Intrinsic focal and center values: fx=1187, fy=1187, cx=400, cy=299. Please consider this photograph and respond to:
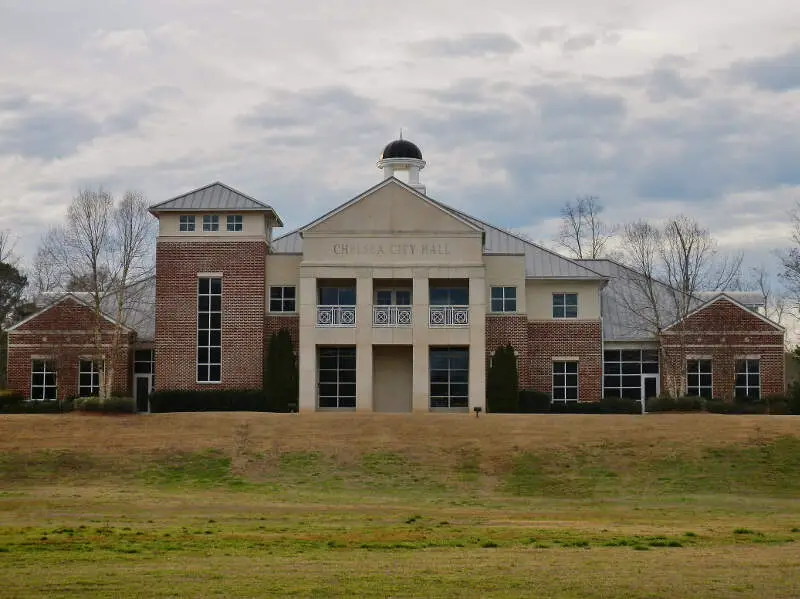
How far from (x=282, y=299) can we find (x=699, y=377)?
18.6 meters

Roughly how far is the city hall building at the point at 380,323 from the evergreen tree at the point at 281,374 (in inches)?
23.8

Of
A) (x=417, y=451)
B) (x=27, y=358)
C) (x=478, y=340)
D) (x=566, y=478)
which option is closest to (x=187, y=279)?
(x=27, y=358)

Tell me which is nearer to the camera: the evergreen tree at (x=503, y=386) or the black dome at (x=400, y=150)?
the evergreen tree at (x=503, y=386)

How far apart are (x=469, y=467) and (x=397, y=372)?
46.5 feet

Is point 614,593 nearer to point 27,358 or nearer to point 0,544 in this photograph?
point 0,544

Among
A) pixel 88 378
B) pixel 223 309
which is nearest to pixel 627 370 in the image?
pixel 223 309

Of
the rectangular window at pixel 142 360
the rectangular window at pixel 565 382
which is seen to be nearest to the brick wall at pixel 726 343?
the rectangular window at pixel 565 382

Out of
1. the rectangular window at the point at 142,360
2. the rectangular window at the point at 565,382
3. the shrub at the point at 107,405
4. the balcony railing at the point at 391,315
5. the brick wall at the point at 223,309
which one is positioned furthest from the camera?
the rectangular window at the point at 142,360

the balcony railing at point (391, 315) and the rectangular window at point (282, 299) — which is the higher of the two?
the rectangular window at point (282, 299)

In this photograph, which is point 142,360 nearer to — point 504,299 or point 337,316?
point 337,316

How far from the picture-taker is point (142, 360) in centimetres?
5316

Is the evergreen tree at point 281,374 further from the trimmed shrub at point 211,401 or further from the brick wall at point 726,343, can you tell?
the brick wall at point 726,343

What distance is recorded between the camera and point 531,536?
21.9 metres

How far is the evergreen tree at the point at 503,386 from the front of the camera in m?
49.0
